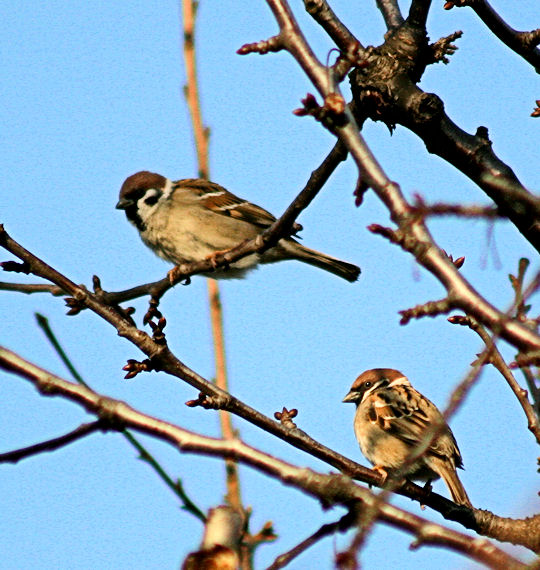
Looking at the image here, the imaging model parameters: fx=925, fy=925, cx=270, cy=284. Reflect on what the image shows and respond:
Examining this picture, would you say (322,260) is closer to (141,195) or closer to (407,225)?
(141,195)

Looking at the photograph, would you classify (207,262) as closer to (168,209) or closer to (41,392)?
(168,209)

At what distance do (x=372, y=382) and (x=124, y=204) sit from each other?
7.26 ft

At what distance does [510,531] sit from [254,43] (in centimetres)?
207

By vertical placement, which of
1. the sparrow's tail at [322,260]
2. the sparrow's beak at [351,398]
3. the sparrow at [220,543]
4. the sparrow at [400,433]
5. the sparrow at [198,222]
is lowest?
the sparrow at [220,543]

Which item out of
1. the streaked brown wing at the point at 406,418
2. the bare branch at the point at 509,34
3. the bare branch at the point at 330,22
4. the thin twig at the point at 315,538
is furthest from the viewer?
the streaked brown wing at the point at 406,418

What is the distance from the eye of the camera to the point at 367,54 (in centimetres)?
345

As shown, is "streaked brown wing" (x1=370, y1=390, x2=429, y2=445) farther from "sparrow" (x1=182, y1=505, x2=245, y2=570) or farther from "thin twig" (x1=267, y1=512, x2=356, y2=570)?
"sparrow" (x1=182, y1=505, x2=245, y2=570)

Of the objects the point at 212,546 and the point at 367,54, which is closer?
the point at 212,546

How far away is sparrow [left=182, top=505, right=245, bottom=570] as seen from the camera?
3.98 ft

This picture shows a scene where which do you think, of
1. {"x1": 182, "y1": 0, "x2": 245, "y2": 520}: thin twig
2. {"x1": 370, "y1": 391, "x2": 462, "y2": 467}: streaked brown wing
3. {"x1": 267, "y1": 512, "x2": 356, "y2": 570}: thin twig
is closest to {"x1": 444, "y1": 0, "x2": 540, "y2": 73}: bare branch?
{"x1": 182, "y1": 0, "x2": 245, "y2": 520}: thin twig

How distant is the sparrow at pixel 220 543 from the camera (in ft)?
3.98

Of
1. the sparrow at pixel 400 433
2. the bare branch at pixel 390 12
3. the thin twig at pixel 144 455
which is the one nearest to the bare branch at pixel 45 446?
the thin twig at pixel 144 455

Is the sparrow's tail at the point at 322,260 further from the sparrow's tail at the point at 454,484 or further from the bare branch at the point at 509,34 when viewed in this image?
the bare branch at the point at 509,34

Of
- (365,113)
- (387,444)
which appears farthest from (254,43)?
(387,444)
